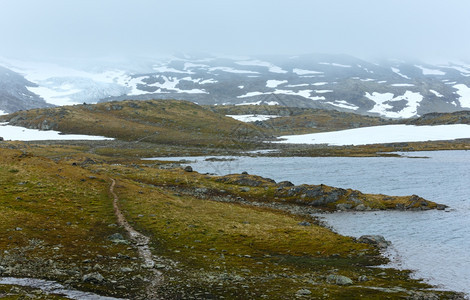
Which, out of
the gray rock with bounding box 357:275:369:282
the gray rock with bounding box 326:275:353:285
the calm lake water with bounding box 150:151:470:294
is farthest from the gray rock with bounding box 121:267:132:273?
the calm lake water with bounding box 150:151:470:294

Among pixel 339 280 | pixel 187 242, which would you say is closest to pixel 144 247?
pixel 187 242

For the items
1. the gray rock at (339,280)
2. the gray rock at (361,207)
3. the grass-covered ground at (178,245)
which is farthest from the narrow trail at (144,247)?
the gray rock at (361,207)

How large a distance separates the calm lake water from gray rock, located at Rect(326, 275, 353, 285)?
7376 millimetres

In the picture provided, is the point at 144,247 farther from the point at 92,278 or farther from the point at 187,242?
the point at 92,278

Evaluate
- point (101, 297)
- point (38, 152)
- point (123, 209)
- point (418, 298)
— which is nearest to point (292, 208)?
point (123, 209)

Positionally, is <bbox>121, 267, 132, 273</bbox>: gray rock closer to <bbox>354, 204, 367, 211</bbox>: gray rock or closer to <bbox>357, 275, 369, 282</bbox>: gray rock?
<bbox>357, 275, 369, 282</bbox>: gray rock

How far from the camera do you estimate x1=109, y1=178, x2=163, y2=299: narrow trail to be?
26222 mm

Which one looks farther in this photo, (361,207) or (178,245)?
(361,207)

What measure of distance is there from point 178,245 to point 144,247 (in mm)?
3480

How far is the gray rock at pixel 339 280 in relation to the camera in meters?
28.9

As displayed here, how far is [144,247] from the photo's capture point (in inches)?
1421

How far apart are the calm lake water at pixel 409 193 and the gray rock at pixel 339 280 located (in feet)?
24.2

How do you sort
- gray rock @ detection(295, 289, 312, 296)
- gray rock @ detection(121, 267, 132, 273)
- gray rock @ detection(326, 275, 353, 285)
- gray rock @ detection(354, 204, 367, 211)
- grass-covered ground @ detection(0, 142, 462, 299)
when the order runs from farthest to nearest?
gray rock @ detection(354, 204, 367, 211) → gray rock @ detection(326, 275, 353, 285) → gray rock @ detection(121, 267, 132, 273) → grass-covered ground @ detection(0, 142, 462, 299) → gray rock @ detection(295, 289, 312, 296)

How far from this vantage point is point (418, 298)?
25.6 m
